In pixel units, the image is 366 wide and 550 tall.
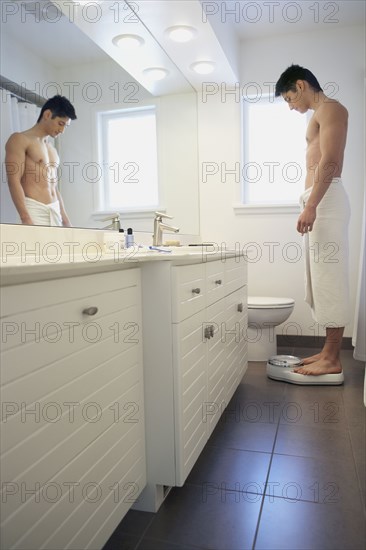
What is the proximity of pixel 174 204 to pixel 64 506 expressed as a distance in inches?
86.7

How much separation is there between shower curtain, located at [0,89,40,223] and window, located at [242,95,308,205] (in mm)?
2265

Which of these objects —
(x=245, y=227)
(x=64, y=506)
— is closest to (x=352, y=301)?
(x=245, y=227)

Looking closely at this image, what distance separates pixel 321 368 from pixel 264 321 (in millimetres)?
461

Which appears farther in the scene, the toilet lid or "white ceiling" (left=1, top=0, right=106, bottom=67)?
the toilet lid

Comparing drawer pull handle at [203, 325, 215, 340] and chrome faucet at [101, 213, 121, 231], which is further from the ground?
chrome faucet at [101, 213, 121, 231]

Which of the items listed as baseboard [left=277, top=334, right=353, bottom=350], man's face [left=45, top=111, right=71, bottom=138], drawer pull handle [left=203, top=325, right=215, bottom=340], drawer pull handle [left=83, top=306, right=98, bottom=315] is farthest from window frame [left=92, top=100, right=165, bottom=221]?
baseboard [left=277, top=334, right=353, bottom=350]

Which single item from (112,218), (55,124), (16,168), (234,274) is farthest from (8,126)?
(234,274)

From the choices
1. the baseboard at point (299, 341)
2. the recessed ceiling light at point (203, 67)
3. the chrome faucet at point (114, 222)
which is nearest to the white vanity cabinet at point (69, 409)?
the chrome faucet at point (114, 222)

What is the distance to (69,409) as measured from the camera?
2.84 feet

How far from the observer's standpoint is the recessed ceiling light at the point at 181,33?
2320 millimetres

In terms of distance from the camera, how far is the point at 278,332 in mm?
3293

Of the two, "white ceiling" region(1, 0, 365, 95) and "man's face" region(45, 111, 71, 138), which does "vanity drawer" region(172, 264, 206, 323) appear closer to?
"man's face" region(45, 111, 71, 138)

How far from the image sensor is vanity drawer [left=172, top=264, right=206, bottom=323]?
1226 mm

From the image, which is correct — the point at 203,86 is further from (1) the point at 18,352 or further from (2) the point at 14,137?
(1) the point at 18,352
